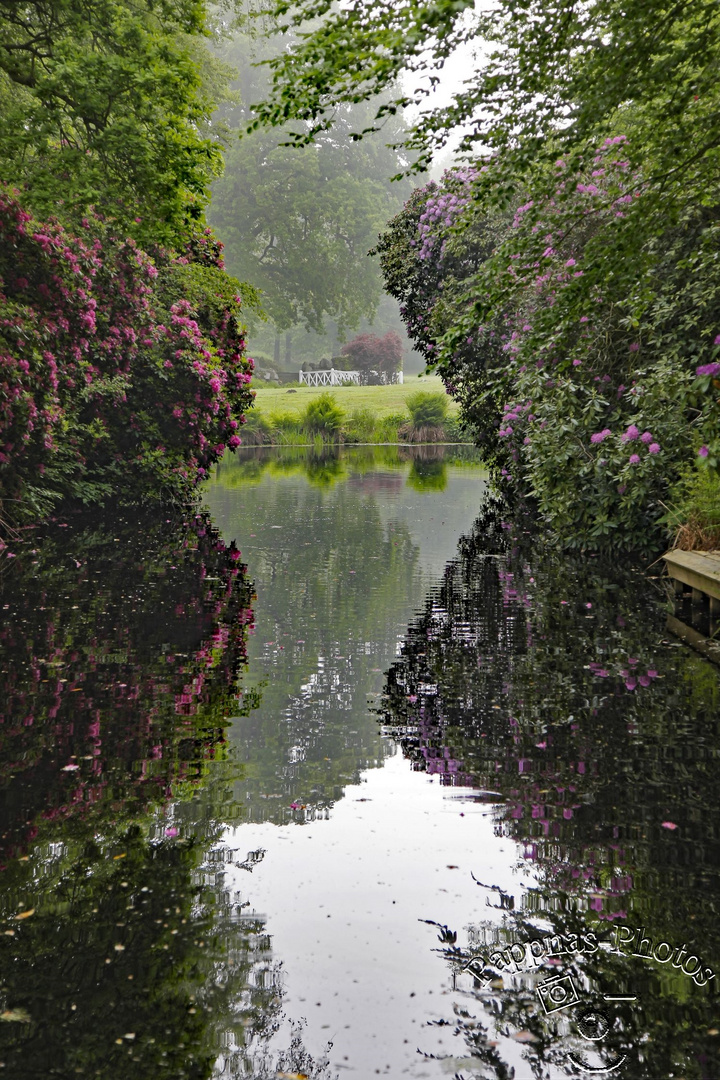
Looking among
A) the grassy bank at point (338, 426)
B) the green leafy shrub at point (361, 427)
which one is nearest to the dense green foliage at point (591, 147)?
the grassy bank at point (338, 426)

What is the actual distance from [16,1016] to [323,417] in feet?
127

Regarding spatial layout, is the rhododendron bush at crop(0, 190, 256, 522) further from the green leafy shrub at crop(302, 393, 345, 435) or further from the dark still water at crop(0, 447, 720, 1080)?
the green leafy shrub at crop(302, 393, 345, 435)

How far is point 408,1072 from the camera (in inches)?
98.8

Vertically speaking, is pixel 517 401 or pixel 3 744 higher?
pixel 517 401

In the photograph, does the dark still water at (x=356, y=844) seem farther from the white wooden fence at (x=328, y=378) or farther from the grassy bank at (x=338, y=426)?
the white wooden fence at (x=328, y=378)

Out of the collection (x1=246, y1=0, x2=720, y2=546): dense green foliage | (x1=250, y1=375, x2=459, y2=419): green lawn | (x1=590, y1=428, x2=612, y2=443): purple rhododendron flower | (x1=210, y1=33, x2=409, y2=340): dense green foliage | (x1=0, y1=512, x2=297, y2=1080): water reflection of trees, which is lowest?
(x1=250, y1=375, x2=459, y2=419): green lawn

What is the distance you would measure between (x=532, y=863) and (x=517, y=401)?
10655 mm

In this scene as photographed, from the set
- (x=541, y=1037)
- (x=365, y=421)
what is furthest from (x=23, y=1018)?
(x=365, y=421)

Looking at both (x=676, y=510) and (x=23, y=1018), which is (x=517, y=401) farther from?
(x=23, y=1018)

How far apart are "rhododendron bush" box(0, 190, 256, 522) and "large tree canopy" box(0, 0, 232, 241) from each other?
3.44 feet

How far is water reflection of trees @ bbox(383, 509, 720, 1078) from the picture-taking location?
2759 mm

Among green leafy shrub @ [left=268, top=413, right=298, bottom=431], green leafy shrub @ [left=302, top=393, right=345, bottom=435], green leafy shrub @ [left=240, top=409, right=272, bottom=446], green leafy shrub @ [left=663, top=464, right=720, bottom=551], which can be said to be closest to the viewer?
green leafy shrub @ [left=663, top=464, right=720, bottom=551]

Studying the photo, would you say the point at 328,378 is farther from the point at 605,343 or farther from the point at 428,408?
the point at 605,343

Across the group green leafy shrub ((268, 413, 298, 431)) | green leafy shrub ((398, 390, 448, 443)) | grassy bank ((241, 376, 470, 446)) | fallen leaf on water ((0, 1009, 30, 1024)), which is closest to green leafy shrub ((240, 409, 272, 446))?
grassy bank ((241, 376, 470, 446))
